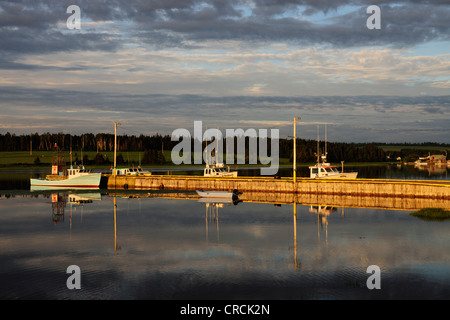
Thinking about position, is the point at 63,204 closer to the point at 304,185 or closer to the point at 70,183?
the point at 70,183

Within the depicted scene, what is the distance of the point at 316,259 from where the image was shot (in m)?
28.8

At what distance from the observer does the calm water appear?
22328mm

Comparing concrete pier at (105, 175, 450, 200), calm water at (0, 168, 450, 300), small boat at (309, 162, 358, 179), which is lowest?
calm water at (0, 168, 450, 300)

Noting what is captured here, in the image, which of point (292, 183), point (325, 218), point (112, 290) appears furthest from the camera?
point (292, 183)

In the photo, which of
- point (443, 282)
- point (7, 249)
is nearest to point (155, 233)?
point (7, 249)

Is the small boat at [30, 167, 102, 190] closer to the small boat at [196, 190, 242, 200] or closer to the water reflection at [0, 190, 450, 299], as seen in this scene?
the small boat at [196, 190, 242, 200]

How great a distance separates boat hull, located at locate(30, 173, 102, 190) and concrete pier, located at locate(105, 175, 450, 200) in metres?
4.94

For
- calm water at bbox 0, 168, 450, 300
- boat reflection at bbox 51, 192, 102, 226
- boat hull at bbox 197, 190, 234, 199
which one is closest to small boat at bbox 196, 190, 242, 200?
boat hull at bbox 197, 190, 234, 199

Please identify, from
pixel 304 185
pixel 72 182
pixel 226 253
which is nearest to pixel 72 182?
pixel 72 182

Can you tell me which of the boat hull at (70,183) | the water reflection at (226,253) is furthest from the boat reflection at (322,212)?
the boat hull at (70,183)

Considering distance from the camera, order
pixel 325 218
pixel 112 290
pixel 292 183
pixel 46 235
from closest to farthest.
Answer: pixel 112 290 < pixel 46 235 < pixel 325 218 < pixel 292 183

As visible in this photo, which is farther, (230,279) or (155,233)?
(155,233)
